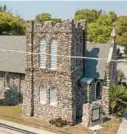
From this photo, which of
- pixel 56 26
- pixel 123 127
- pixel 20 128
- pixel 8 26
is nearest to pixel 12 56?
pixel 56 26

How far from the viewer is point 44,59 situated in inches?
1078

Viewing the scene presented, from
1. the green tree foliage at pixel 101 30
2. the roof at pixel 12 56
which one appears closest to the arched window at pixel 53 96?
the roof at pixel 12 56

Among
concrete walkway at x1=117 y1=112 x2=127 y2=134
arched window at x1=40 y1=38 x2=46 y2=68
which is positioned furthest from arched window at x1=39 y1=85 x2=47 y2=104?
concrete walkway at x1=117 y1=112 x2=127 y2=134

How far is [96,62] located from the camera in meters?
29.4

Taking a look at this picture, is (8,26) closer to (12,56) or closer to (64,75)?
(12,56)

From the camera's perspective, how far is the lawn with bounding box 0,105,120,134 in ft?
82.4

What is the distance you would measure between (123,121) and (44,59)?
25.9ft

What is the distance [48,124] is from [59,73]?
3928 millimetres

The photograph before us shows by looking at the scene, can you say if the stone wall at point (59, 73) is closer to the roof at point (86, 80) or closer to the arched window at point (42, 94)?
the arched window at point (42, 94)

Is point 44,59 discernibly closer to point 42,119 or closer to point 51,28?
point 51,28

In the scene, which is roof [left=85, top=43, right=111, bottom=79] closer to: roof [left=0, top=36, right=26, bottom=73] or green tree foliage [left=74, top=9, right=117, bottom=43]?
roof [left=0, top=36, right=26, bottom=73]

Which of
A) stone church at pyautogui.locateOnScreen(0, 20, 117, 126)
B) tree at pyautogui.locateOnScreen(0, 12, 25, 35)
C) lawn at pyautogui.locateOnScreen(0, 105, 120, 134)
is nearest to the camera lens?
lawn at pyautogui.locateOnScreen(0, 105, 120, 134)

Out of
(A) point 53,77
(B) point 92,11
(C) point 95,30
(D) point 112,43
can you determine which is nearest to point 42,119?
(A) point 53,77

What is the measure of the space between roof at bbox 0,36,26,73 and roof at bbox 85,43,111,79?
20.7 feet
